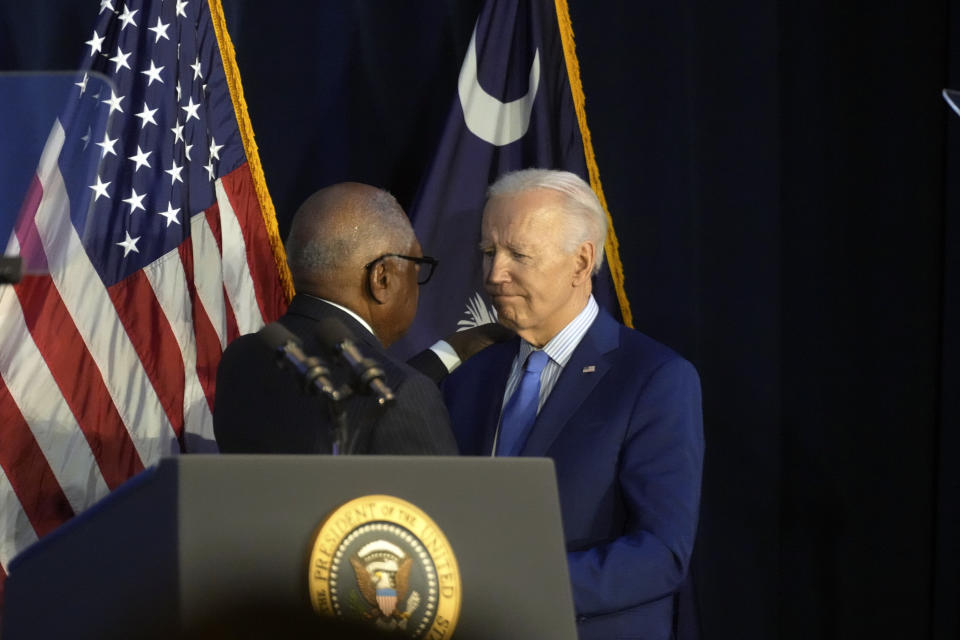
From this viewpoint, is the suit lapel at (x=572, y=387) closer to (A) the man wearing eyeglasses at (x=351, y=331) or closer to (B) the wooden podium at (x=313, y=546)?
(A) the man wearing eyeglasses at (x=351, y=331)

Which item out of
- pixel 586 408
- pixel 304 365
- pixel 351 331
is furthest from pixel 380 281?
pixel 304 365

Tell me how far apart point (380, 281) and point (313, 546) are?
144 cm

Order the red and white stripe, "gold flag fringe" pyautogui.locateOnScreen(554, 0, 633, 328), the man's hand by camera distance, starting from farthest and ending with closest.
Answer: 1. "gold flag fringe" pyautogui.locateOnScreen(554, 0, 633, 328)
2. the man's hand
3. the red and white stripe

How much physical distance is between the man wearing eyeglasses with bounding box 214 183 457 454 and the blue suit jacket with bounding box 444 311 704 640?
11.4 inches

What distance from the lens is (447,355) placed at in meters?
3.32

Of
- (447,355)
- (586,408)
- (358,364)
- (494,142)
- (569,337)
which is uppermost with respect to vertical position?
(494,142)

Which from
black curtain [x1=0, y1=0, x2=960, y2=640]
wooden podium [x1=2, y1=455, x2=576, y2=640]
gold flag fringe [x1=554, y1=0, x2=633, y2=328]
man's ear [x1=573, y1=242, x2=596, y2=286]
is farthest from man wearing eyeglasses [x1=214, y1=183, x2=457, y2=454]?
black curtain [x1=0, y1=0, x2=960, y2=640]

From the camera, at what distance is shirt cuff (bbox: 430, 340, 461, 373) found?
130 inches

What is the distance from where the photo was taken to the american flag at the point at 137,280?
3.04m

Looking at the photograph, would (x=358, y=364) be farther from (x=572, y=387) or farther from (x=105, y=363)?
(x=105, y=363)

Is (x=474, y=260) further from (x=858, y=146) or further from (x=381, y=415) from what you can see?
(x=381, y=415)

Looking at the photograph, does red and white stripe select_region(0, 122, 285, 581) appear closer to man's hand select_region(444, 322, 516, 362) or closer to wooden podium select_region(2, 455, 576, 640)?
man's hand select_region(444, 322, 516, 362)

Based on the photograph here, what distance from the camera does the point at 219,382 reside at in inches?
97.0

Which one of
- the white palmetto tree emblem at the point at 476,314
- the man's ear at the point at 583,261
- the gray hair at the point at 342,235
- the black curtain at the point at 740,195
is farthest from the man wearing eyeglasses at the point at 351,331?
the black curtain at the point at 740,195
